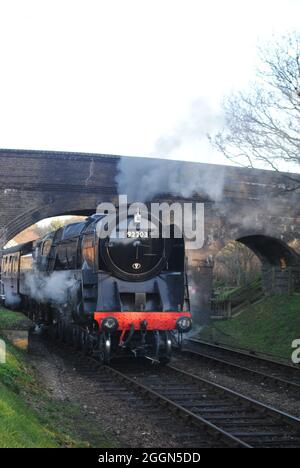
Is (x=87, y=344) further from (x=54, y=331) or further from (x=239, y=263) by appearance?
(x=239, y=263)

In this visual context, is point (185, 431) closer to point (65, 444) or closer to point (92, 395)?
point (65, 444)

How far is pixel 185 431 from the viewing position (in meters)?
7.23

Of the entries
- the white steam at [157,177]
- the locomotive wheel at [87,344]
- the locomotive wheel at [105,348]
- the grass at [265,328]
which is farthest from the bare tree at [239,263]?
the locomotive wheel at [105,348]

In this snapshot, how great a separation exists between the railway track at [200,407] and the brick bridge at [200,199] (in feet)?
33.0

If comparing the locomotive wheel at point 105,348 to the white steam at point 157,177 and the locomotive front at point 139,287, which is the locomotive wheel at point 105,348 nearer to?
the locomotive front at point 139,287

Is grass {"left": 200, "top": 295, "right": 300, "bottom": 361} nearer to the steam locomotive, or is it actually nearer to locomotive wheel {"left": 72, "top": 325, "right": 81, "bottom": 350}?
the steam locomotive

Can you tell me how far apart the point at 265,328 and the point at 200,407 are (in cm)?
1051

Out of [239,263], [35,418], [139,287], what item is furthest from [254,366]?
[239,263]

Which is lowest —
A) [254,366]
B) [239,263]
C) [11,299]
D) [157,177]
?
[254,366]

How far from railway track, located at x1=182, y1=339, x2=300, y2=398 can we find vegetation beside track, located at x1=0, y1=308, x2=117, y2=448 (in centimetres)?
420

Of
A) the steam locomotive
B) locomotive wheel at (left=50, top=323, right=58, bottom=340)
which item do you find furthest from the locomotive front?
locomotive wheel at (left=50, top=323, right=58, bottom=340)

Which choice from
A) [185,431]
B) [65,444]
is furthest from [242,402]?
[65,444]

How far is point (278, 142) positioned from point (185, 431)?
9512 millimetres

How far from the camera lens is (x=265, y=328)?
18.6 metres
